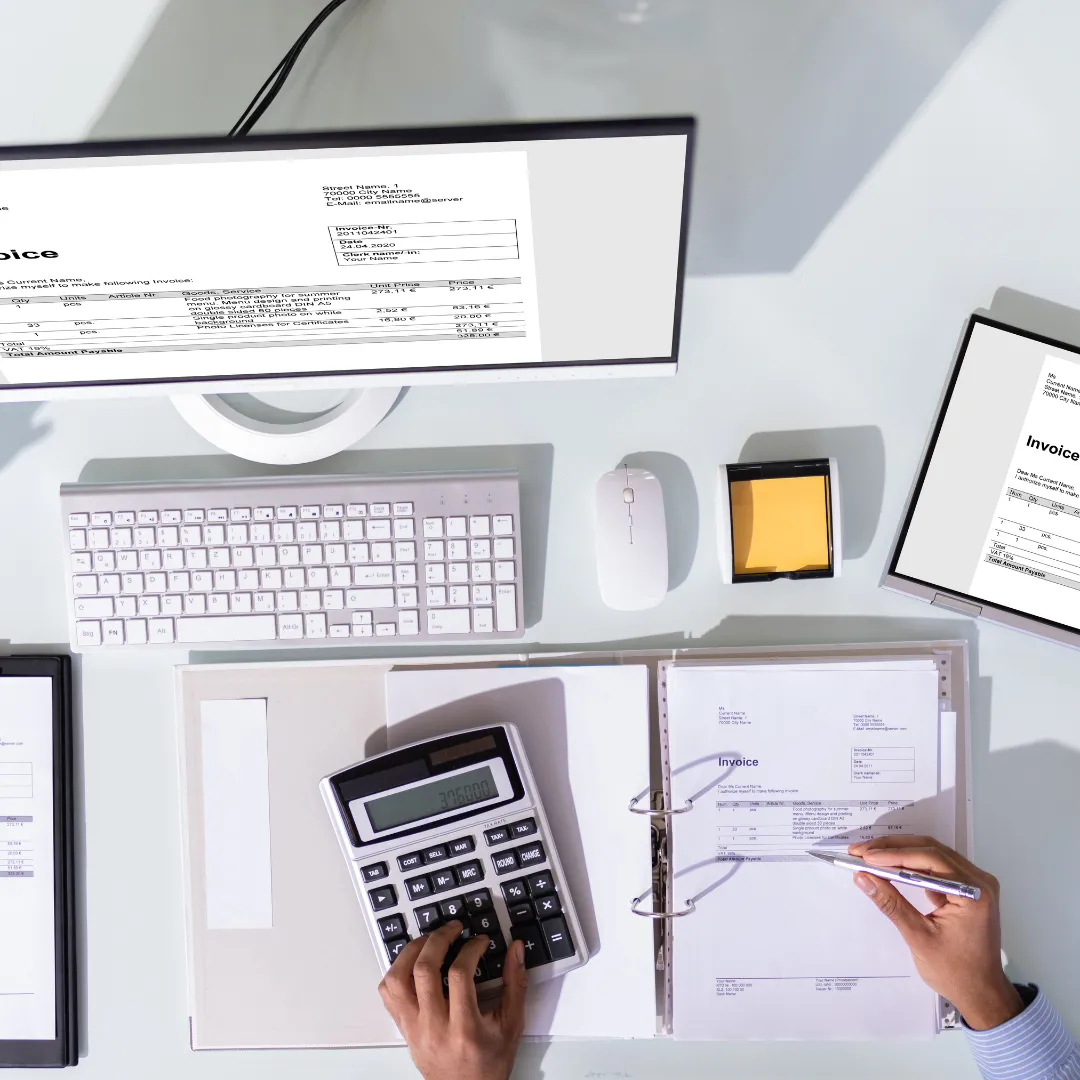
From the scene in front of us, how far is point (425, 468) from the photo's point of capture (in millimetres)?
851

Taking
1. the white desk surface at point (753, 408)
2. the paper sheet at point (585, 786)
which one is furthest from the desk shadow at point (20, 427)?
the paper sheet at point (585, 786)

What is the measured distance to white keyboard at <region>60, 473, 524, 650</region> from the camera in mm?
815

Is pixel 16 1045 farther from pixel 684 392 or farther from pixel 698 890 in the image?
pixel 684 392

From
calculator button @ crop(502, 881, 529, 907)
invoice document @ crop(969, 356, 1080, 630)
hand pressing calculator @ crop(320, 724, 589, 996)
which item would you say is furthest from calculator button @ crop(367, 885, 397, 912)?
invoice document @ crop(969, 356, 1080, 630)

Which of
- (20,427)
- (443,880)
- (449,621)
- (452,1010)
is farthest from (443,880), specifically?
(20,427)

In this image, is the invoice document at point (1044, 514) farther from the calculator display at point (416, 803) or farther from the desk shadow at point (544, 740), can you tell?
the calculator display at point (416, 803)

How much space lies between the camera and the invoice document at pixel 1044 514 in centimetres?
81

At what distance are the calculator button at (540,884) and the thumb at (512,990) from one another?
47mm

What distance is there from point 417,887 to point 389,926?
0.04 m

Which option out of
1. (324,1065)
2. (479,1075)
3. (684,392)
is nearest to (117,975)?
(324,1065)

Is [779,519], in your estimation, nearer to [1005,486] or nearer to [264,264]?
[1005,486]

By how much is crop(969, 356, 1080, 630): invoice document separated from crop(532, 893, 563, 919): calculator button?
0.49m

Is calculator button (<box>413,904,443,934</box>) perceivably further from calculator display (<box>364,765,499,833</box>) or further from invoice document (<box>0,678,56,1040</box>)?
invoice document (<box>0,678,56,1040</box>)

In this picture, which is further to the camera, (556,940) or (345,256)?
(556,940)
